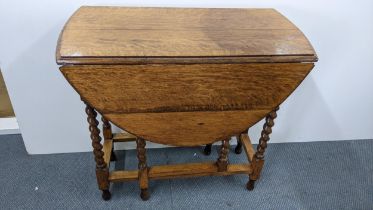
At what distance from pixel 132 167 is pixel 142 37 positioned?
0.84 meters

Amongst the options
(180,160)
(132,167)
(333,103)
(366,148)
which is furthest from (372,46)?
(132,167)

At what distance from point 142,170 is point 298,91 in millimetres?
875

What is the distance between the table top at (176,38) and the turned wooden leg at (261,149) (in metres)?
0.31

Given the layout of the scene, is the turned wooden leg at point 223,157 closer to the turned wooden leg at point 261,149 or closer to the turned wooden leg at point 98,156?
the turned wooden leg at point 261,149

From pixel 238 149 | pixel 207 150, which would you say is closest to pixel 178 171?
pixel 207 150

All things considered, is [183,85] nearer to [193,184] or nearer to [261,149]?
[261,149]

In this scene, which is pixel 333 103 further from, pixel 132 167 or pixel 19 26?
pixel 19 26

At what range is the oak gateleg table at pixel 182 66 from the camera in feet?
3.12

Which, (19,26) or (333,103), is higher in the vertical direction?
(19,26)

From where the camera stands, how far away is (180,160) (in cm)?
170

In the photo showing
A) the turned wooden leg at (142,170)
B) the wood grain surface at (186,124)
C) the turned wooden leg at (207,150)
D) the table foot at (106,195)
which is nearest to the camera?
the wood grain surface at (186,124)

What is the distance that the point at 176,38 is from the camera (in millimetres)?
1024

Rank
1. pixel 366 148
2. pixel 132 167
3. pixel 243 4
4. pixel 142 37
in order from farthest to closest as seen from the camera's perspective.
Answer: pixel 366 148 < pixel 132 167 < pixel 243 4 < pixel 142 37

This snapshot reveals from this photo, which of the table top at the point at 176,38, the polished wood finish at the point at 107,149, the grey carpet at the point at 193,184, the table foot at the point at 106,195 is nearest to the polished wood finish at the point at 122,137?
the polished wood finish at the point at 107,149
